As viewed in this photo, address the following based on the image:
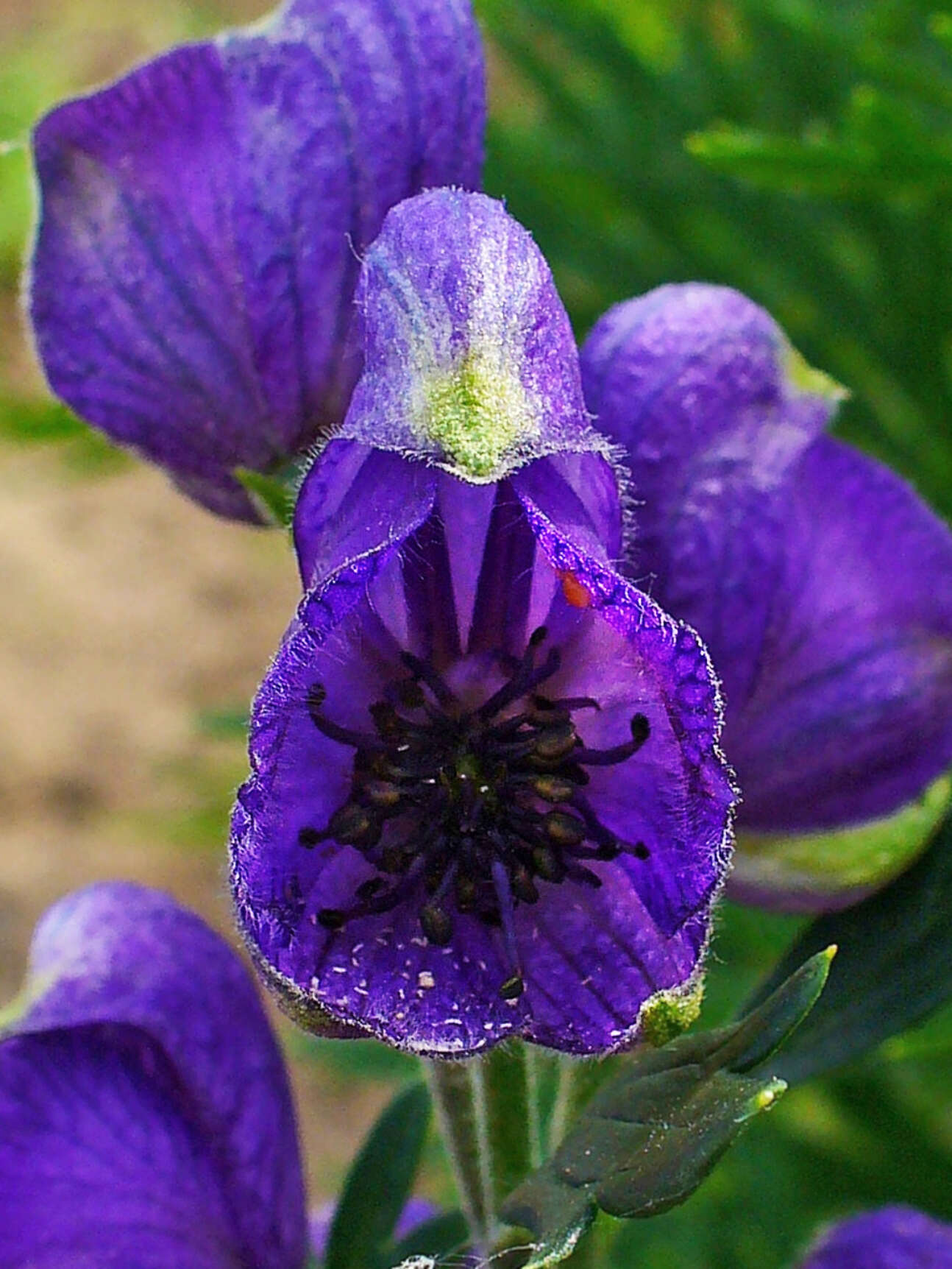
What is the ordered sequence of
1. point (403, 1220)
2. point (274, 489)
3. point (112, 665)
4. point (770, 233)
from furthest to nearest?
point (112, 665)
point (770, 233)
point (403, 1220)
point (274, 489)

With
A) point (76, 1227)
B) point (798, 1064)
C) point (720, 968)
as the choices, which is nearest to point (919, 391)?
point (720, 968)

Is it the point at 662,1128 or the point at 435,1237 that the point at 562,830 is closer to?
the point at 662,1128

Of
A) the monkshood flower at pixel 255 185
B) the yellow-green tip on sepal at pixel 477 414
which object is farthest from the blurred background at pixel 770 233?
the yellow-green tip on sepal at pixel 477 414

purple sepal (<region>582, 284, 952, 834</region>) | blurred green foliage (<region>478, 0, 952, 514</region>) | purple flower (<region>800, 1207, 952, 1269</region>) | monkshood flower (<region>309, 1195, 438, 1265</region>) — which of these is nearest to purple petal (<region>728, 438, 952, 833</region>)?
purple sepal (<region>582, 284, 952, 834</region>)

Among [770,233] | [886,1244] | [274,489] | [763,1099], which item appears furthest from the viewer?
[770,233]

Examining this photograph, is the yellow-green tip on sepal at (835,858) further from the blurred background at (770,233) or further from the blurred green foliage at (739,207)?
the blurred green foliage at (739,207)

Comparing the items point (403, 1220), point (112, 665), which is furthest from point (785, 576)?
point (112, 665)

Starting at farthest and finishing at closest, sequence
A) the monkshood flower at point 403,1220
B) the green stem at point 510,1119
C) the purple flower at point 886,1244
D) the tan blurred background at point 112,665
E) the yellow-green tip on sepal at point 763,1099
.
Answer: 1. the tan blurred background at point 112,665
2. the monkshood flower at point 403,1220
3. the purple flower at point 886,1244
4. the green stem at point 510,1119
5. the yellow-green tip on sepal at point 763,1099

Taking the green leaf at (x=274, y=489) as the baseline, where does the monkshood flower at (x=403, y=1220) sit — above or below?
below
